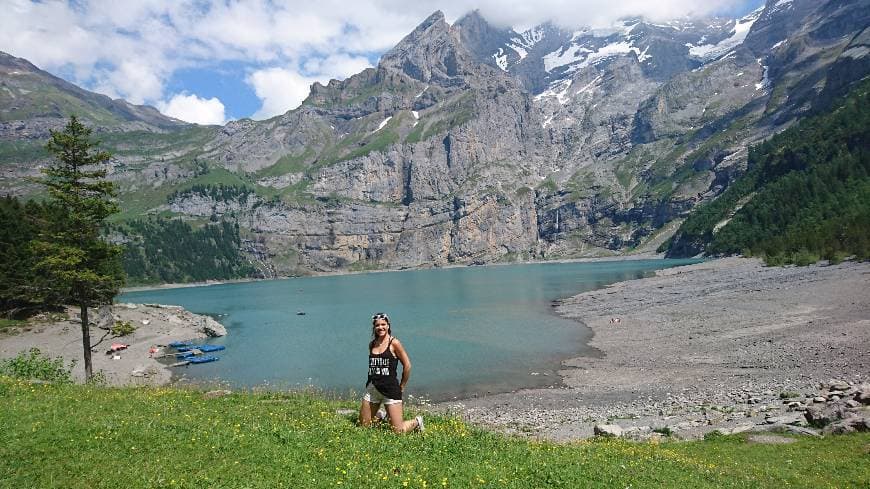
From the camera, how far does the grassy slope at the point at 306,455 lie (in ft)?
33.8

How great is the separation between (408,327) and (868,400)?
69472mm

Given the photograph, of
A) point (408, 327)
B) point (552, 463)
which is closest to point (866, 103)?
point (408, 327)

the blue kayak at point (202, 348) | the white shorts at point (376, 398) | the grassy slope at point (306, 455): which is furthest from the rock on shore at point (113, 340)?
the white shorts at point (376, 398)

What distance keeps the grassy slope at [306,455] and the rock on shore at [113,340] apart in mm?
27887

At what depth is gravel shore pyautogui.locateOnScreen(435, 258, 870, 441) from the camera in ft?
91.4

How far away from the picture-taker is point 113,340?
7162cm

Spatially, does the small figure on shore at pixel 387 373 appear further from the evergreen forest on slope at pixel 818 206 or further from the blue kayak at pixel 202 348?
the evergreen forest on slope at pixel 818 206

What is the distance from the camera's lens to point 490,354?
5850cm

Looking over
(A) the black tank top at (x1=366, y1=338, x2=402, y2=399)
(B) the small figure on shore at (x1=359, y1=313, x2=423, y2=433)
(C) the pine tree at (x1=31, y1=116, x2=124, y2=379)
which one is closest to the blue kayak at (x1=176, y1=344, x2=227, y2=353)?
(C) the pine tree at (x1=31, y1=116, x2=124, y2=379)

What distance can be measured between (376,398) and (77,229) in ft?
89.1

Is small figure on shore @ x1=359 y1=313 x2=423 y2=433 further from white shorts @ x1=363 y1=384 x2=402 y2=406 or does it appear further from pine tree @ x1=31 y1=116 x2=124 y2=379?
pine tree @ x1=31 y1=116 x2=124 y2=379

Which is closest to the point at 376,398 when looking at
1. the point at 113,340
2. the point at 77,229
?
the point at 77,229

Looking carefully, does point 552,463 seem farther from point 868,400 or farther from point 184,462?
point 868,400

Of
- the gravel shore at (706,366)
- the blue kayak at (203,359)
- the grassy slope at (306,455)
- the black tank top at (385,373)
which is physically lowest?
the blue kayak at (203,359)
